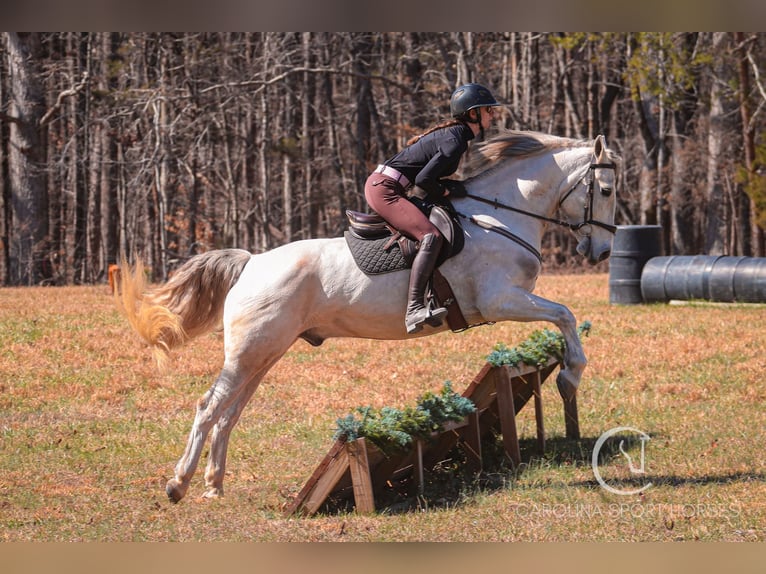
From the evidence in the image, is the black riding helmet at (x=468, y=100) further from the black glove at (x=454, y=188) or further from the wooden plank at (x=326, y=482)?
the wooden plank at (x=326, y=482)

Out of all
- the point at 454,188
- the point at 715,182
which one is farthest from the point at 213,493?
the point at 715,182

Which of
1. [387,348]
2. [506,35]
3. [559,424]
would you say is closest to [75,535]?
[559,424]

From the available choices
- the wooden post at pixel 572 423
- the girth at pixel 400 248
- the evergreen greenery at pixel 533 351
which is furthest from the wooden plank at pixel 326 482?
the wooden post at pixel 572 423

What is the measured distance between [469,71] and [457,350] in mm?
10485

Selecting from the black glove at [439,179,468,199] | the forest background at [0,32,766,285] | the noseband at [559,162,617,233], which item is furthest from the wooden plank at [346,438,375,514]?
the forest background at [0,32,766,285]

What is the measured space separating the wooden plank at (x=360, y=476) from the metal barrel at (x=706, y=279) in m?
9.52

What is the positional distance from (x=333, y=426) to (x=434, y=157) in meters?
3.31

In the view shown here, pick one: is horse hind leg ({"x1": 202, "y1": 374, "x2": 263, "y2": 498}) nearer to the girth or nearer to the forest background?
the girth

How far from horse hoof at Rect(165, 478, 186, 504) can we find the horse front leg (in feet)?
7.69

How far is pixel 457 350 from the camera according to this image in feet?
37.5

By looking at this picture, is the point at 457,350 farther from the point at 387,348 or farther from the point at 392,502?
the point at 392,502

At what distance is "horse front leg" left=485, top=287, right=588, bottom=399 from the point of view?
606 cm

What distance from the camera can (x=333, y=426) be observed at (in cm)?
862

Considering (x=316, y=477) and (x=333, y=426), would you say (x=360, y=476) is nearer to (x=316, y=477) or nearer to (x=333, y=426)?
(x=316, y=477)
